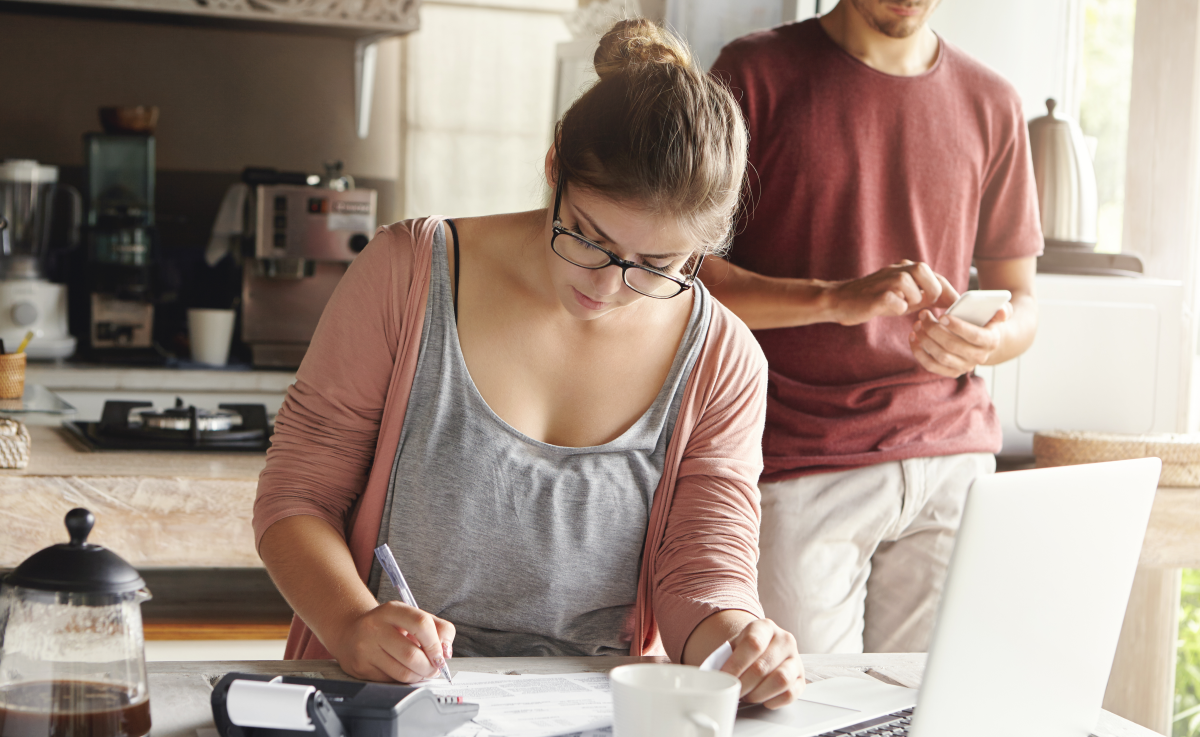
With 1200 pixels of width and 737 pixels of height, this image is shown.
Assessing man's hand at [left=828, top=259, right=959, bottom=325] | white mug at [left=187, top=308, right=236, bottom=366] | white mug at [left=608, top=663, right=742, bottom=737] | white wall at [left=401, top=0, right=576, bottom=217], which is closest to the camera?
white mug at [left=608, top=663, right=742, bottom=737]

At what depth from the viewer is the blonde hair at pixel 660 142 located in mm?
1049

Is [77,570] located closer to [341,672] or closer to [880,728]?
[341,672]

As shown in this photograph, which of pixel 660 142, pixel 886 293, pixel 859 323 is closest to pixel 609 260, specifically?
pixel 660 142

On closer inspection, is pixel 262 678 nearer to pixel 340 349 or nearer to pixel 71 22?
pixel 340 349

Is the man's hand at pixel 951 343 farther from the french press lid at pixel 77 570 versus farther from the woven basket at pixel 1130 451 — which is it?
the french press lid at pixel 77 570

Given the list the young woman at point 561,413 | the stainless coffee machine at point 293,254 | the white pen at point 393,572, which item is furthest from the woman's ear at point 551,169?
the stainless coffee machine at point 293,254

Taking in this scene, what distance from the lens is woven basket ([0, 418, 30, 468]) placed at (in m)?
1.66

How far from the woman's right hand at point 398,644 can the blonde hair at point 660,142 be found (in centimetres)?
42

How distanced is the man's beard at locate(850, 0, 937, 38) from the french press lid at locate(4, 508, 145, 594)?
4.69 ft

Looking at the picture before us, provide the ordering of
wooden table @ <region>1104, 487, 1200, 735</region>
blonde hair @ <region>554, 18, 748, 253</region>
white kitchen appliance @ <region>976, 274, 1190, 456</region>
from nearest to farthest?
blonde hair @ <region>554, 18, 748, 253</region> < white kitchen appliance @ <region>976, 274, 1190, 456</region> < wooden table @ <region>1104, 487, 1200, 735</region>

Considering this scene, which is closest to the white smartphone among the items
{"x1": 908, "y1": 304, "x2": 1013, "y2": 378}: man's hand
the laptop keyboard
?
{"x1": 908, "y1": 304, "x2": 1013, "y2": 378}: man's hand

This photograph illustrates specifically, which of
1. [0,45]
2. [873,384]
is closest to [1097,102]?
[873,384]

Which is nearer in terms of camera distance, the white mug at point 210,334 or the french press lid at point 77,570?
the french press lid at point 77,570

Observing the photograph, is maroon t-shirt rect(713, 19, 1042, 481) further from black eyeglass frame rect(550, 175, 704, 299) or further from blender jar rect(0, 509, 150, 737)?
blender jar rect(0, 509, 150, 737)
